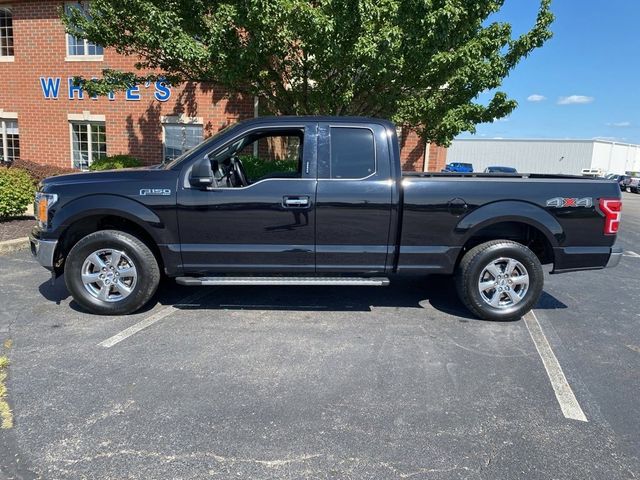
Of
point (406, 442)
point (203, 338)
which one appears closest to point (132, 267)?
point (203, 338)

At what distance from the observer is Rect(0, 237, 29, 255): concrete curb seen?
710 cm

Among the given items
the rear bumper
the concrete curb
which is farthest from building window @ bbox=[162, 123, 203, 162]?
the rear bumper

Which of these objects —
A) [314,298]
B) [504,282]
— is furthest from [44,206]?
[504,282]

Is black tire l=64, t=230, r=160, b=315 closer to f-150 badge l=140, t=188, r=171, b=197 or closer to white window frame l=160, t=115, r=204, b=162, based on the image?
f-150 badge l=140, t=188, r=171, b=197

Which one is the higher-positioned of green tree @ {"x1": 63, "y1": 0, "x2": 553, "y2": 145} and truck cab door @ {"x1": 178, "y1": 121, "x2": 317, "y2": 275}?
green tree @ {"x1": 63, "y1": 0, "x2": 553, "y2": 145}

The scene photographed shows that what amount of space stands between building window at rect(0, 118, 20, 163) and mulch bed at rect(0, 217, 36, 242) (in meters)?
8.65

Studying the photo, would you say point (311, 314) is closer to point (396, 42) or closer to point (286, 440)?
point (286, 440)

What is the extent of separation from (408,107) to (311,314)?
534 cm

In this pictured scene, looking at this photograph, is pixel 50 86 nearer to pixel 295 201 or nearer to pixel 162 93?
pixel 162 93

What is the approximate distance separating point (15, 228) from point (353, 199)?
673 centimetres

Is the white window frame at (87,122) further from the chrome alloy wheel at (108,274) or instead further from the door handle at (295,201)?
the door handle at (295,201)

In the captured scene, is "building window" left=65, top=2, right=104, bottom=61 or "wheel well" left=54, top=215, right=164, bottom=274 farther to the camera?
"building window" left=65, top=2, right=104, bottom=61

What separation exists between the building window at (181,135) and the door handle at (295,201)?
10.9m

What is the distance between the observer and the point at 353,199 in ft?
15.0
